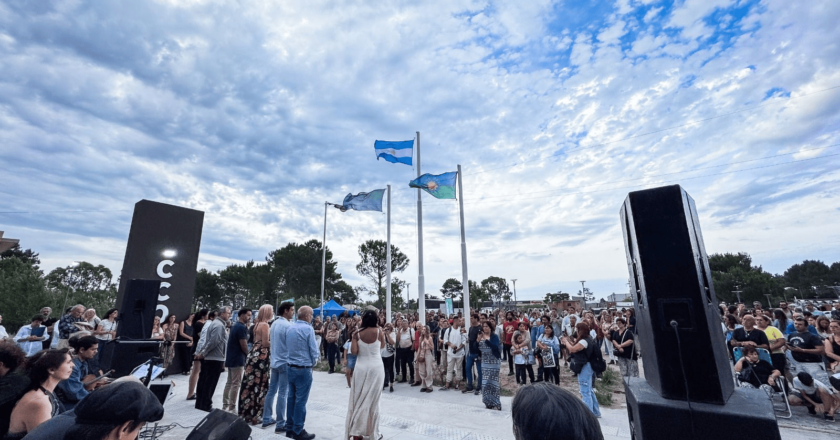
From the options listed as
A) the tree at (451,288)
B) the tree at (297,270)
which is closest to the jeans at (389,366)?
the tree at (297,270)

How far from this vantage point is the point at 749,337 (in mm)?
7379

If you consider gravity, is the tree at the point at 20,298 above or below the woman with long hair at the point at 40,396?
above

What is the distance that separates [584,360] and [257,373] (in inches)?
234

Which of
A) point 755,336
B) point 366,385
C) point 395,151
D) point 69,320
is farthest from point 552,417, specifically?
point 395,151

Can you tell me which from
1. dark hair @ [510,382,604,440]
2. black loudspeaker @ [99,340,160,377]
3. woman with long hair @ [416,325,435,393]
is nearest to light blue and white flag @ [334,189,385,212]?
woman with long hair @ [416,325,435,393]

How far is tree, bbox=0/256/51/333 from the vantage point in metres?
17.3

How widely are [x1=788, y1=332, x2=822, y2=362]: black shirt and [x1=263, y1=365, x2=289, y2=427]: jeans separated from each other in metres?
9.93

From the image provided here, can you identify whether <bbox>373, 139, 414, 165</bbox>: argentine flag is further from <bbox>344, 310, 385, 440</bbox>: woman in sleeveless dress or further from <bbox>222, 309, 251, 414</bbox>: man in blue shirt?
<bbox>344, 310, 385, 440</bbox>: woman in sleeveless dress

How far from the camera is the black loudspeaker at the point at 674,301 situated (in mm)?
2084

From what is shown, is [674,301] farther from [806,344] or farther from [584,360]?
[806,344]

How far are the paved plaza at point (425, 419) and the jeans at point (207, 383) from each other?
0.67 ft

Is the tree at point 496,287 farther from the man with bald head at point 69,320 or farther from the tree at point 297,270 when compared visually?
the man with bald head at point 69,320

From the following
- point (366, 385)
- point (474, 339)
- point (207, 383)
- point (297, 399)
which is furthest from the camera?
point (474, 339)

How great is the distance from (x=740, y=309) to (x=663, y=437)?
13295 mm
